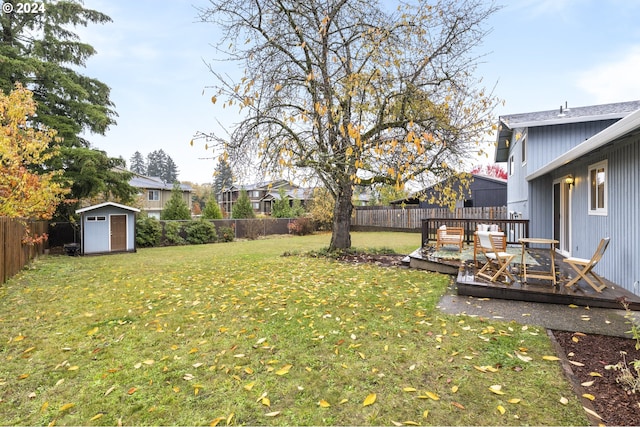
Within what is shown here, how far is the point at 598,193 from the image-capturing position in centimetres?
642

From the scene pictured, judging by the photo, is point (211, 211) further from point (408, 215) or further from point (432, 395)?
point (432, 395)

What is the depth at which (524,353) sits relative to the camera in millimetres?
3281

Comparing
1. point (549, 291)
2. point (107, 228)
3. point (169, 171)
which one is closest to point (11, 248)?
point (107, 228)

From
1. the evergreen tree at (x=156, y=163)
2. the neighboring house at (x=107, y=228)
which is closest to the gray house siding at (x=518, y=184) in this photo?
the neighboring house at (x=107, y=228)

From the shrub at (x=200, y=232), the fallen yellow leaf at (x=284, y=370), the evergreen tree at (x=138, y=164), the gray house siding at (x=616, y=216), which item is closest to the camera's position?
the fallen yellow leaf at (x=284, y=370)

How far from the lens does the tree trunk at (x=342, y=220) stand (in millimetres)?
10984

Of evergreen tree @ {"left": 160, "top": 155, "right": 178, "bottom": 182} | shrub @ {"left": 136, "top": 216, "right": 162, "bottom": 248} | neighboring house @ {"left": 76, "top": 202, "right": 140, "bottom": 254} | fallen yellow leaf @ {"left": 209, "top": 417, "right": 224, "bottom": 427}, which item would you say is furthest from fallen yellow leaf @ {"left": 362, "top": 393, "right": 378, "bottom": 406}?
evergreen tree @ {"left": 160, "top": 155, "right": 178, "bottom": 182}

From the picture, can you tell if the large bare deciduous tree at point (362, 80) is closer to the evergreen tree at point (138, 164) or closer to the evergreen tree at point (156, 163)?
the evergreen tree at point (156, 163)

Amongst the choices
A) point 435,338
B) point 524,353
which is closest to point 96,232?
A: point 435,338

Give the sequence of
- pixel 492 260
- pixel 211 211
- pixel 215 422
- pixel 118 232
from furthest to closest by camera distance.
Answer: pixel 211 211 → pixel 118 232 → pixel 492 260 → pixel 215 422

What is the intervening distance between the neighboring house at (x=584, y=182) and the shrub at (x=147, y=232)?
54.0 feet

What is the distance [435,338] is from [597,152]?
5463 millimetres

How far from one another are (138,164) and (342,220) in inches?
2802

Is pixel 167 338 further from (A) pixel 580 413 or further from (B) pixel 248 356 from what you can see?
(A) pixel 580 413
